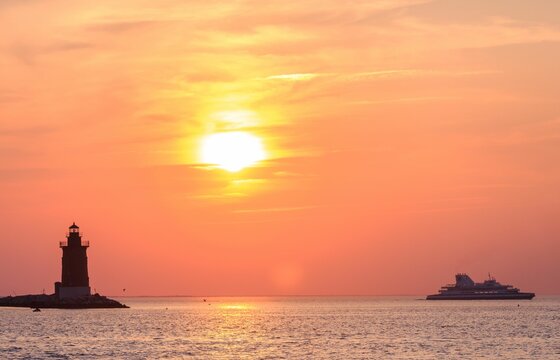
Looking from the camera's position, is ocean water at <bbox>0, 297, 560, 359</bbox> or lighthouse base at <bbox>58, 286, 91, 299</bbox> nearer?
ocean water at <bbox>0, 297, 560, 359</bbox>

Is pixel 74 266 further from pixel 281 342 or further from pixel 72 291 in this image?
pixel 281 342

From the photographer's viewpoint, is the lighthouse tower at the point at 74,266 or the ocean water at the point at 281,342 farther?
the lighthouse tower at the point at 74,266

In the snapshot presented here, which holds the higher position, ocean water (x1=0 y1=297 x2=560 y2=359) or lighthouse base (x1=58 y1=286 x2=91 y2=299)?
lighthouse base (x1=58 y1=286 x2=91 y2=299)

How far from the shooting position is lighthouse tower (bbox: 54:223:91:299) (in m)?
178

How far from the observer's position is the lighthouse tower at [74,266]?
17775 centimetres

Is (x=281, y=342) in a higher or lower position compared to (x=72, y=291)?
lower

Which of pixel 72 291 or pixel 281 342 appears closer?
pixel 281 342

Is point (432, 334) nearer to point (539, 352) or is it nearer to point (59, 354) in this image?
point (539, 352)

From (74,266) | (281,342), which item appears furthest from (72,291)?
(281,342)

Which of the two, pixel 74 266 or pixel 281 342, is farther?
pixel 74 266

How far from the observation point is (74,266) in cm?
→ 17838

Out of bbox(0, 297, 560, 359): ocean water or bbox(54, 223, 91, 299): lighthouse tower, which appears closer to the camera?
bbox(0, 297, 560, 359): ocean water

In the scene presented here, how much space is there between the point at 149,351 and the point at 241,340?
19.1 meters

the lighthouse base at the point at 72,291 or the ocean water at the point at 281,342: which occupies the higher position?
the lighthouse base at the point at 72,291
